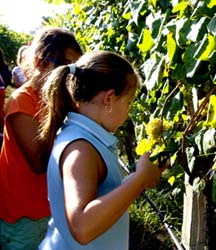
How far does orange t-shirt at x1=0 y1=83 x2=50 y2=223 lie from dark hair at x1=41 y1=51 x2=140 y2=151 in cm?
38

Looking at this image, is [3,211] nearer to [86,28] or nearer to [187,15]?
[187,15]

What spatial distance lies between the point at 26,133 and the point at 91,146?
1.96ft

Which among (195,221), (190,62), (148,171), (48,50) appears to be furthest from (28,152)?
(190,62)

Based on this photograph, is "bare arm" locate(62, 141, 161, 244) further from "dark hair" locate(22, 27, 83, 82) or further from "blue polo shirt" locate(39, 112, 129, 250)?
"dark hair" locate(22, 27, 83, 82)

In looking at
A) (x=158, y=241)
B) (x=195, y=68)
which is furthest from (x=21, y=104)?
(x=158, y=241)

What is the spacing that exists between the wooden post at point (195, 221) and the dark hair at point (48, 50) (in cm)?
73

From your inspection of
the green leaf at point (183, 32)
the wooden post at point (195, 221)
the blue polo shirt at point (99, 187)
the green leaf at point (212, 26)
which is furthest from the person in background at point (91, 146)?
the wooden post at point (195, 221)

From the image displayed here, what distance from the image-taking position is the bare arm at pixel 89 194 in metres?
1.24

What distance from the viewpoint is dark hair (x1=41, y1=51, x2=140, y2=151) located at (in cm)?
151

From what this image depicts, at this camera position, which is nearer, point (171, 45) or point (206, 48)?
point (206, 48)

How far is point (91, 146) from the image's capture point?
4.66ft

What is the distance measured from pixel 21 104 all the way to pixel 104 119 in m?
0.55

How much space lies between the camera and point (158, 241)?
12.4 ft

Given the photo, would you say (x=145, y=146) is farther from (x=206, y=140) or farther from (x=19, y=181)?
(x=19, y=181)
